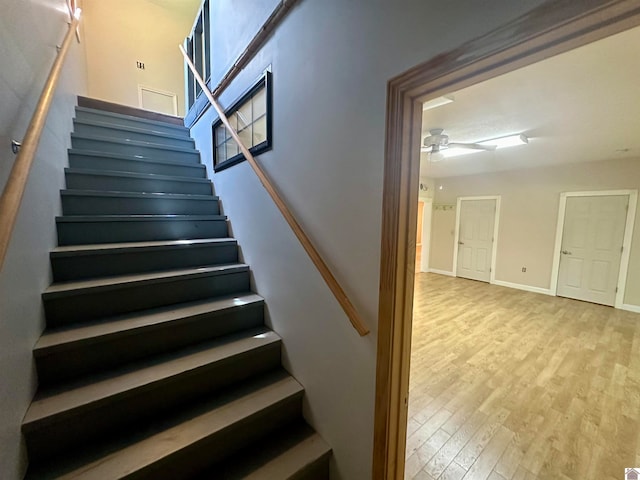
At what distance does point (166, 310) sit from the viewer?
1.64m

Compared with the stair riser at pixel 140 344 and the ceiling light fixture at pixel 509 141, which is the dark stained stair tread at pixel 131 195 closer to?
the stair riser at pixel 140 344

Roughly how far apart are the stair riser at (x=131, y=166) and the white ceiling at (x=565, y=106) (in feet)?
8.36

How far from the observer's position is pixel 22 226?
1.14m

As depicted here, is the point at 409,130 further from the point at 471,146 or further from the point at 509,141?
the point at 509,141

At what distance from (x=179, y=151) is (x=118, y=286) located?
78.6 inches

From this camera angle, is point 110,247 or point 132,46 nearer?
point 110,247

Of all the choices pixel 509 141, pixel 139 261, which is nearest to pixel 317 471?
pixel 139 261

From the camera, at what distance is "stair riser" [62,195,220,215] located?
1904 mm

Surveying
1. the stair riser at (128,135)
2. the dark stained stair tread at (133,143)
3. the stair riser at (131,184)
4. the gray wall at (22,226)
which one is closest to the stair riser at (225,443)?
the gray wall at (22,226)

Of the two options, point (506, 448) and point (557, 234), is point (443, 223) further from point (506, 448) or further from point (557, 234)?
point (506, 448)

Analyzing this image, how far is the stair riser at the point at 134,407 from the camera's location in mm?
1063

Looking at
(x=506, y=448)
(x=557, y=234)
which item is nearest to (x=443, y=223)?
(x=557, y=234)

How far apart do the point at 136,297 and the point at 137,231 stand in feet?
1.98

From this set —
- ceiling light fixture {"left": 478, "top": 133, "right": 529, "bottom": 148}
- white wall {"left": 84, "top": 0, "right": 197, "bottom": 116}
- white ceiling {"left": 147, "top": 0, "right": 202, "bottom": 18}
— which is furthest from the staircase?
white ceiling {"left": 147, "top": 0, "right": 202, "bottom": 18}
